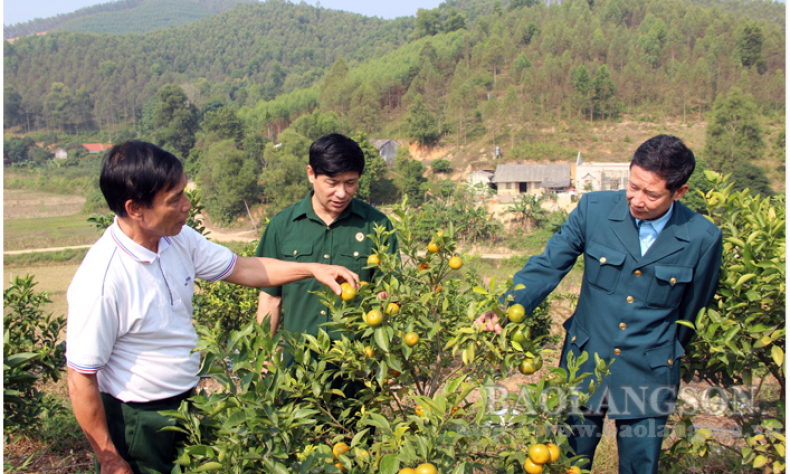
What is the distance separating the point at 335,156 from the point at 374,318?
85 centimetres

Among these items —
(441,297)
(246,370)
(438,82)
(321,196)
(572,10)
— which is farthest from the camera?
(572,10)

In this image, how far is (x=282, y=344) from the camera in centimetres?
173

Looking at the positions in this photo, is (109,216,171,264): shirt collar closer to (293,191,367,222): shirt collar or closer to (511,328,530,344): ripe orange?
(293,191,367,222): shirt collar

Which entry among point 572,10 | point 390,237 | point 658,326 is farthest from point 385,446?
point 572,10

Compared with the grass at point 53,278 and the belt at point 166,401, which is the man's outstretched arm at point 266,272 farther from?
the grass at point 53,278

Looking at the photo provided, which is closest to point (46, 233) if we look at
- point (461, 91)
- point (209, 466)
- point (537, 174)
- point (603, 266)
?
point (537, 174)

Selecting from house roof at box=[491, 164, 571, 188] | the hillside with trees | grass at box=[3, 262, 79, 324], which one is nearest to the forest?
house roof at box=[491, 164, 571, 188]

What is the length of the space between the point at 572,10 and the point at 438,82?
2756 centimetres

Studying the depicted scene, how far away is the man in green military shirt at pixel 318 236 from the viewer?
232 centimetres

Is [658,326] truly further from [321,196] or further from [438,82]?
[438,82]

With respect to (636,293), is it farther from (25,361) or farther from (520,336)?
(25,361)

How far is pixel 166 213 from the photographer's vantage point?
1.64 metres

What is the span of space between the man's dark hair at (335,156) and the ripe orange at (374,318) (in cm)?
80

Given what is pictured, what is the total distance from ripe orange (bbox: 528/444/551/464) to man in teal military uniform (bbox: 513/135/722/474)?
2.46ft
